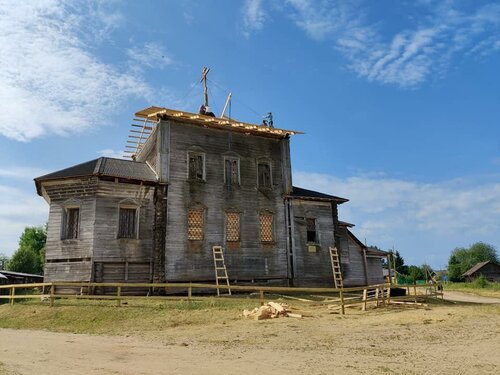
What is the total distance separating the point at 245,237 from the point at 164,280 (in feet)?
17.6

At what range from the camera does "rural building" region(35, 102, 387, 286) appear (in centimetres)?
2191

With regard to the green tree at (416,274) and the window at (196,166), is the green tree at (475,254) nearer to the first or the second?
the green tree at (416,274)

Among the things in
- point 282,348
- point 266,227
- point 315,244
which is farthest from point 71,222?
point 282,348

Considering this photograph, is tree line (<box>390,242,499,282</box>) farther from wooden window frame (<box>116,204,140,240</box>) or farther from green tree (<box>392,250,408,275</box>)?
wooden window frame (<box>116,204,140,240</box>)

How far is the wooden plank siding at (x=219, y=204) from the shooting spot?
919 inches

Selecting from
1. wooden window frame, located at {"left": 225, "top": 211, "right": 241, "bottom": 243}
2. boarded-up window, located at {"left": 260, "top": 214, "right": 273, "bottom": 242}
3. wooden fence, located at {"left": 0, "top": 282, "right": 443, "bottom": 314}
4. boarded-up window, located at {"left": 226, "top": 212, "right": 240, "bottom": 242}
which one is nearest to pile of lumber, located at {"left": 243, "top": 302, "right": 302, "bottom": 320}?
wooden fence, located at {"left": 0, "top": 282, "right": 443, "bottom": 314}

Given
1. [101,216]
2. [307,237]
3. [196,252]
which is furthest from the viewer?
[307,237]

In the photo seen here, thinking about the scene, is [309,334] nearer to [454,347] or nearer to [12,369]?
[454,347]

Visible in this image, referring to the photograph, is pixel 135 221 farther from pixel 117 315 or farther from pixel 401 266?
Answer: pixel 401 266

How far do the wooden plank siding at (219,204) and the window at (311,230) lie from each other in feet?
5.98

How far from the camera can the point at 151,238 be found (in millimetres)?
22859

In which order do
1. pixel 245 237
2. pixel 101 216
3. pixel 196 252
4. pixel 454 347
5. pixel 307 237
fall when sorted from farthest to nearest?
pixel 307 237 < pixel 245 237 < pixel 196 252 < pixel 101 216 < pixel 454 347

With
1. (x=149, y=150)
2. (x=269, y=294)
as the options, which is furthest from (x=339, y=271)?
(x=149, y=150)

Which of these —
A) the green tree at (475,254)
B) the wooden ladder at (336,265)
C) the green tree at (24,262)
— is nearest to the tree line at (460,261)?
the green tree at (475,254)
